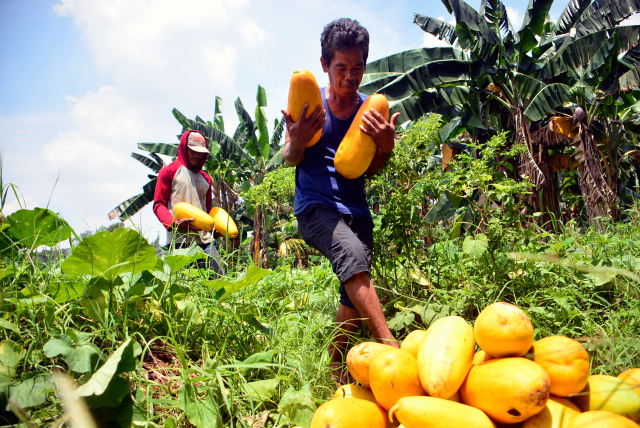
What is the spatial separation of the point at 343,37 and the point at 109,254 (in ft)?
5.30

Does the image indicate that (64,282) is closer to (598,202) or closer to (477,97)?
(598,202)

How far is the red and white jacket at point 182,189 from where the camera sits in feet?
12.1

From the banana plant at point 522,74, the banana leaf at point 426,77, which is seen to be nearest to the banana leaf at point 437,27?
the banana plant at point 522,74

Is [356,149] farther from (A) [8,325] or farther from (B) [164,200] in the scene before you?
(B) [164,200]

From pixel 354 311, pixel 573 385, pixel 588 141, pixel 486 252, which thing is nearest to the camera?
pixel 573 385

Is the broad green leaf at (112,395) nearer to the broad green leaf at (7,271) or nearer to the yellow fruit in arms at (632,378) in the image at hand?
the broad green leaf at (7,271)

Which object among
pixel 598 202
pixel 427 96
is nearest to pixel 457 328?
pixel 598 202

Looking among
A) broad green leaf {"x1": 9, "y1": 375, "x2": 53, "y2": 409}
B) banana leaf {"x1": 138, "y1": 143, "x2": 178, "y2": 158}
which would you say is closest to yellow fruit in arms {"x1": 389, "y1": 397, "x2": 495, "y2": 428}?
broad green leaf {"x1": 9, "y1": 375, "x2": 53, "y2": 409}

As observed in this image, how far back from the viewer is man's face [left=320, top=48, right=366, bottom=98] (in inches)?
87.5

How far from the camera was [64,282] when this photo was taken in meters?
1.55

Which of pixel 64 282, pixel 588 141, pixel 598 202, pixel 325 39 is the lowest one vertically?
pixel 598 202

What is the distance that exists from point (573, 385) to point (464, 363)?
286 millimetres

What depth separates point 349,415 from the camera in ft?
3.69

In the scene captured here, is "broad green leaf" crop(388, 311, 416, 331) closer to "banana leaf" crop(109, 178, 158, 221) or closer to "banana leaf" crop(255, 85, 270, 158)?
"banana leaf" crop(255, 85, 270, 158)
